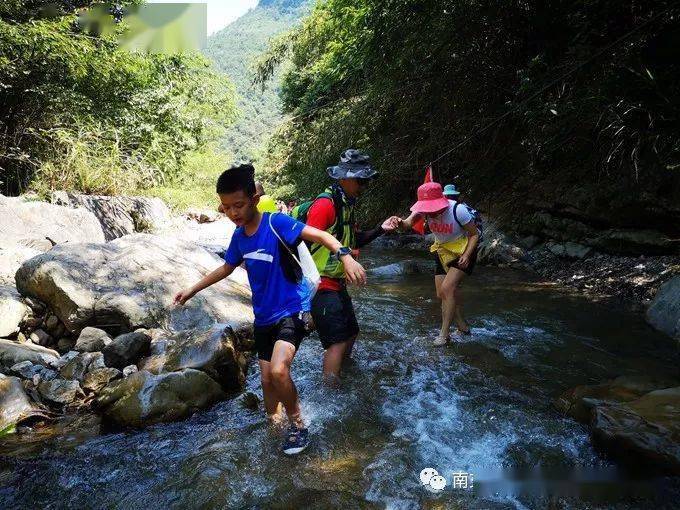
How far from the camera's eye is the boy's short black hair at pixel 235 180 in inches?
118

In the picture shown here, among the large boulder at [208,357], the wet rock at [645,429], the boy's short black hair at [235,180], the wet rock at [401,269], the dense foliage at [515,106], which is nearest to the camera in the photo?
the wet rock at [645,429]

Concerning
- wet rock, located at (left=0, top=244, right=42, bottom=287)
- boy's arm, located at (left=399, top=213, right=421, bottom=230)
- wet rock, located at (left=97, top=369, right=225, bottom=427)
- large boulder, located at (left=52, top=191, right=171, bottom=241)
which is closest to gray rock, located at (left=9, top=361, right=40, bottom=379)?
wet rock, located at (left=97, top=369, right=225, bottom=427)

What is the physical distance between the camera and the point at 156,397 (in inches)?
146

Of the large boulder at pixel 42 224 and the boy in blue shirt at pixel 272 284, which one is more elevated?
the large boulder at pixel 42 224

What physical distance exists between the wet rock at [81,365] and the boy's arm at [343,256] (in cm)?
264

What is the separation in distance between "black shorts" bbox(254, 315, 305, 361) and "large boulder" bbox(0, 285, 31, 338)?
10.4 ft

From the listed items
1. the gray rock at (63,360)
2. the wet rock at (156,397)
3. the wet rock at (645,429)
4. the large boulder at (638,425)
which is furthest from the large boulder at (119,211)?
the wet rock at (645,429)

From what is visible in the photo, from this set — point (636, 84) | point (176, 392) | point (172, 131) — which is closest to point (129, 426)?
point (176, 392)

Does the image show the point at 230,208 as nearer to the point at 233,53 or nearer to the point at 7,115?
the point at 7,115

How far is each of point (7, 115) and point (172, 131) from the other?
22.8 feet

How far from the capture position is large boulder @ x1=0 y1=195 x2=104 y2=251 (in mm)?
7488

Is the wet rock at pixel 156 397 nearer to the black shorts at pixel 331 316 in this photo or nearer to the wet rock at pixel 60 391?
the wet rock at pixel 60 391

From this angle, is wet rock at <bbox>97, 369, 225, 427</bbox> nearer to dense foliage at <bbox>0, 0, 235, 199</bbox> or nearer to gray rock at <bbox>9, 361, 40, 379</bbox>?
gray rock at <bbox>9, 361, 40, 379</bbox>

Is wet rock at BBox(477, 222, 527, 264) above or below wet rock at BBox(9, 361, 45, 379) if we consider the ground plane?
below
